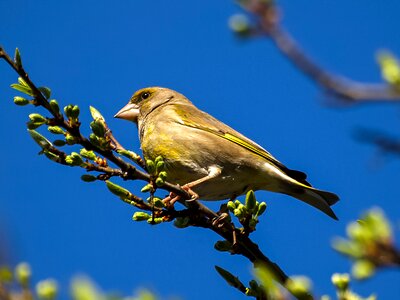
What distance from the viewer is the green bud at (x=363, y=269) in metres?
1.20

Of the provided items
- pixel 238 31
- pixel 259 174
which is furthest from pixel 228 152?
pixel 238 31

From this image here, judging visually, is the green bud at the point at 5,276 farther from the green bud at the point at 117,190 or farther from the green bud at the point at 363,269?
the green bud at the point at 117,190

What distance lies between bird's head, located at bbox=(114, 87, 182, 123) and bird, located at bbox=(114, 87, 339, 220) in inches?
28.2

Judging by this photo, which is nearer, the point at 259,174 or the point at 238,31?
the point at 238,31

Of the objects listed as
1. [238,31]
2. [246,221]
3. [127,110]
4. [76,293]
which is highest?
[127,110]

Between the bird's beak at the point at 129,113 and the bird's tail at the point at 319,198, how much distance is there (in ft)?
7.23

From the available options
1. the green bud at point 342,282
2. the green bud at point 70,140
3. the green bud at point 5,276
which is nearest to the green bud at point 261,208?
the green bud at point 70,140

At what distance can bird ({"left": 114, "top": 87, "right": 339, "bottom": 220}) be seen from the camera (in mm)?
5246

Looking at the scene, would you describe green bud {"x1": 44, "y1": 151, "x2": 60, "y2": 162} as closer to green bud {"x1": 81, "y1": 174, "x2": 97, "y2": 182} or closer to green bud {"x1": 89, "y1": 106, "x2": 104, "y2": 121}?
green bud {"x1": 81, "y1": 174, "x2": 97, "y2": 182}

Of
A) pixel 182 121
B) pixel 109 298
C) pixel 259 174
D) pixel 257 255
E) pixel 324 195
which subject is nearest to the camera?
pixel 109 298

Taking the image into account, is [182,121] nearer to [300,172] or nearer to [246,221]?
[300,172]

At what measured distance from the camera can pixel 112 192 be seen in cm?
336

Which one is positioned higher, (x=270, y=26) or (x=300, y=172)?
(x=300, y=172)

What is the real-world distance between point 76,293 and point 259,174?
4.31 metres
